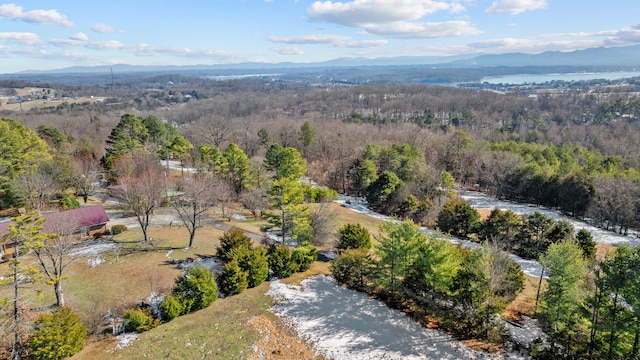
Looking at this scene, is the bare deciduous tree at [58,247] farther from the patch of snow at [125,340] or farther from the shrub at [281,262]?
the shrub at [281,262]

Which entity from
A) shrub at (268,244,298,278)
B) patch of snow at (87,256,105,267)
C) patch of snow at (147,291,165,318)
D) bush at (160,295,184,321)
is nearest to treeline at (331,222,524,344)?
shrub at (268,244,298,278)

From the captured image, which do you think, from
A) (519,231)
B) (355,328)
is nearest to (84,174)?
(355,328)

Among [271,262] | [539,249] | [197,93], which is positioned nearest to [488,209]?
[539,249]

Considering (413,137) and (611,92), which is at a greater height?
(611,92)

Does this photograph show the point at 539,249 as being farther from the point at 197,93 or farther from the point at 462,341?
the point at 197,93

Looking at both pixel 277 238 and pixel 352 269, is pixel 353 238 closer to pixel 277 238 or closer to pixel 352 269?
pixel 352 269

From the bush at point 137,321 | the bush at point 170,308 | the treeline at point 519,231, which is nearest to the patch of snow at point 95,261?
the bush at point 137,321
